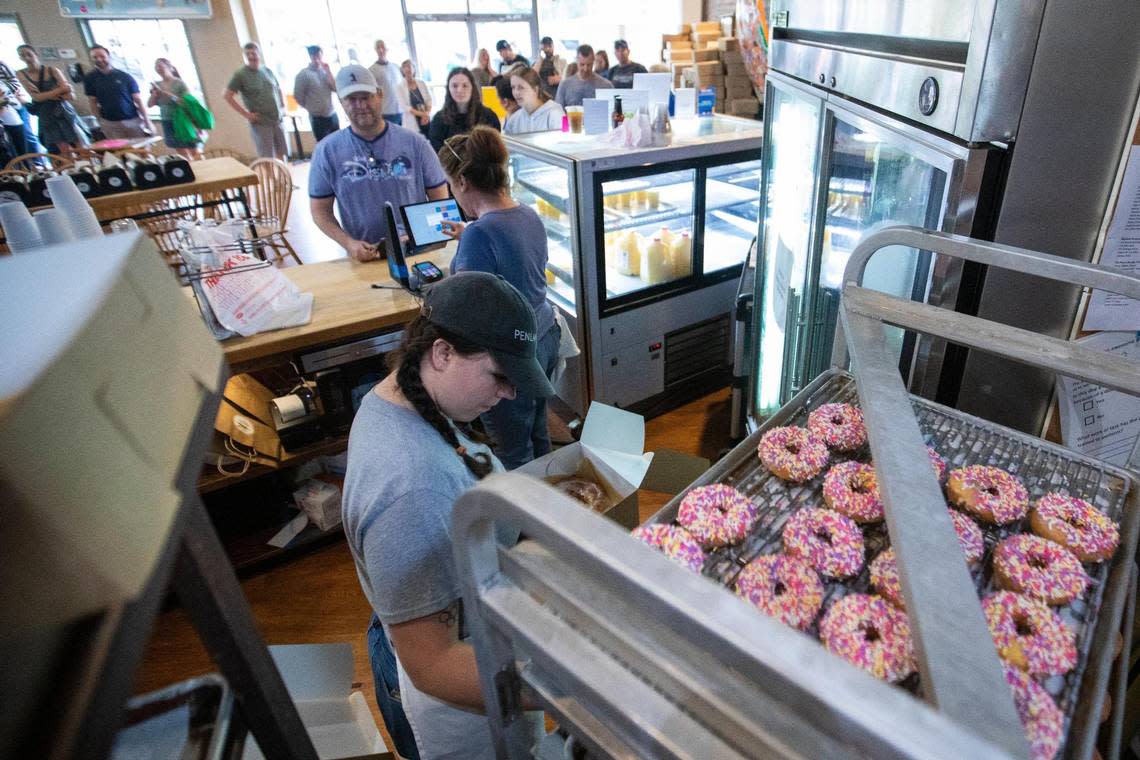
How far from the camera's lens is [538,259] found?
2.93m

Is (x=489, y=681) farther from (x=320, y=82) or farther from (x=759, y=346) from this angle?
(x=320, y=82)

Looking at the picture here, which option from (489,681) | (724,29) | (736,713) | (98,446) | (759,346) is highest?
(724,29)

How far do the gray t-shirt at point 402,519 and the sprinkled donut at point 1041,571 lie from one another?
97cm

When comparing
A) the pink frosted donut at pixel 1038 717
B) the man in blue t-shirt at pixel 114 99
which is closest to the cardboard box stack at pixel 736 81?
the pink frosted donut at pixel 1038 717

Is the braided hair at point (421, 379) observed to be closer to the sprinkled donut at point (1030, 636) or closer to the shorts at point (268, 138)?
the sprinkled donut at point (1030, 636)

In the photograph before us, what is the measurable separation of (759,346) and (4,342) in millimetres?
3002

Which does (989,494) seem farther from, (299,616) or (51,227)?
(299,616)

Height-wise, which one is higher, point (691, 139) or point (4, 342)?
point (4, 342)

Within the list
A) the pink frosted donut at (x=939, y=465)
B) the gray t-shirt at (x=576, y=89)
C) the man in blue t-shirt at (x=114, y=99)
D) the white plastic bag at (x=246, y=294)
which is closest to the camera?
the pink frosted donut at (x=939, y=465)

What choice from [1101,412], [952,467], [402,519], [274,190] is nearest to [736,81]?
[274,190]

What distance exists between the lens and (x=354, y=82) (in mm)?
3531

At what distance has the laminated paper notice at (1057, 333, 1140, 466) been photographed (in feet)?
4.68

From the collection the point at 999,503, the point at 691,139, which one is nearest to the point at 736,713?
the point at 999,503

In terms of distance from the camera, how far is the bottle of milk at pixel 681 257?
3.96m
